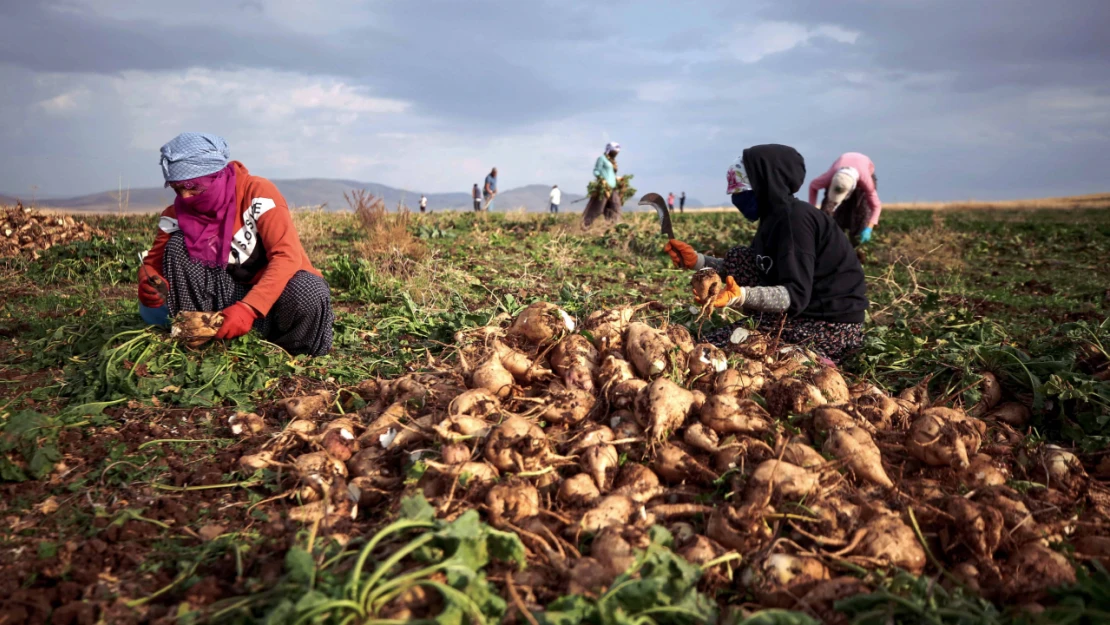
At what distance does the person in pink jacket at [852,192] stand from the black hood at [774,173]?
350 cm

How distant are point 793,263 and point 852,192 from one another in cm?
417

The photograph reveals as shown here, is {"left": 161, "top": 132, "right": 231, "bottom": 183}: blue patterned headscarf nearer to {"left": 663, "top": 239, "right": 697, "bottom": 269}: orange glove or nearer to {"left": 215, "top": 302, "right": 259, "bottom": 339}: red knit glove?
{"left": 215, "top": 302, "right": 259, "bottom": 339}: red knit glove

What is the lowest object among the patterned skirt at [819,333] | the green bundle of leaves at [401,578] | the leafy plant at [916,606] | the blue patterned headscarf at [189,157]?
the leafy plant at [916,606]

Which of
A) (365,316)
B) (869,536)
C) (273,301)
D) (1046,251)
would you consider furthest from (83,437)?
(1046,251)

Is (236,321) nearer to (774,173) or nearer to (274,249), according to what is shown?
(274,249)

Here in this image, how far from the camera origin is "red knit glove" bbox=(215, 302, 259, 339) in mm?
3416

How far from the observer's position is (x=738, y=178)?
155 inches

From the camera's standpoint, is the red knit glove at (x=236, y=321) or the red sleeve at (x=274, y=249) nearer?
the red knit glove at (x=236, y=321)

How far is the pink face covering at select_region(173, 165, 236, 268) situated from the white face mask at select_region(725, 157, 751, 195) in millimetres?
2874

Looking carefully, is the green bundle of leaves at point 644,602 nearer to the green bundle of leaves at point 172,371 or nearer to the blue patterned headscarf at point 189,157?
the green bundle of leaves at point 172,371

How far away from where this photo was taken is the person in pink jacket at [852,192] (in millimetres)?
6969

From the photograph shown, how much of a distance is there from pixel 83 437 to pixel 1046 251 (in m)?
13.5

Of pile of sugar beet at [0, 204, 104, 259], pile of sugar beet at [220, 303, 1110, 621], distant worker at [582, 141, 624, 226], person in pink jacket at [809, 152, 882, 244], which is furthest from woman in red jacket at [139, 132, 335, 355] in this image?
distant worker at [582, 141, 624, 226]

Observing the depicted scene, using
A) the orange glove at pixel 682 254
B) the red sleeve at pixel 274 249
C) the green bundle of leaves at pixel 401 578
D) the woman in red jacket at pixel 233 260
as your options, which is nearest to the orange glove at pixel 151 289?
the woman in red jacket at pixel 233 260
